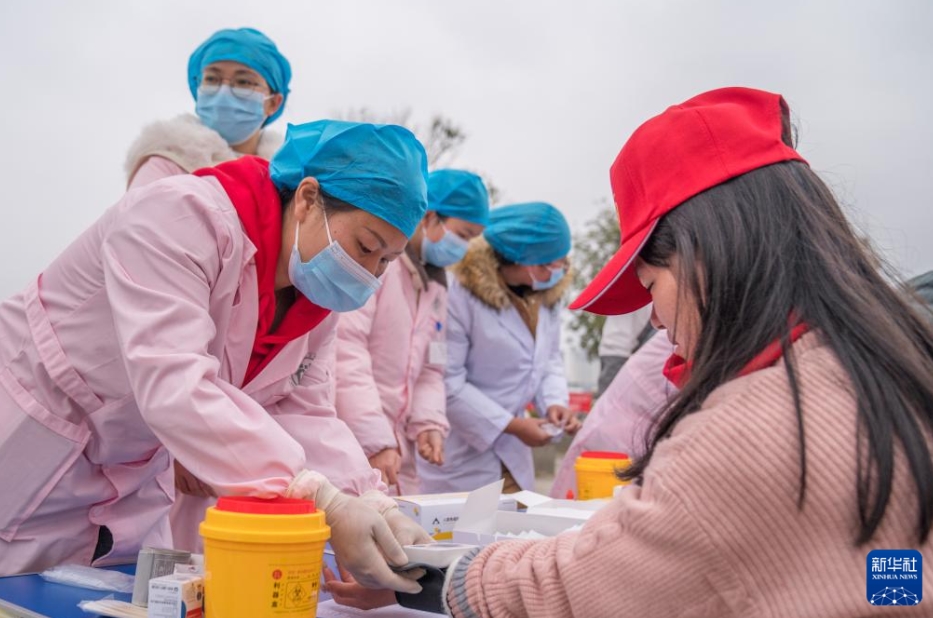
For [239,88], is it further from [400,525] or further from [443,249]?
[400,525]

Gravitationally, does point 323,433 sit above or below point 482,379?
above

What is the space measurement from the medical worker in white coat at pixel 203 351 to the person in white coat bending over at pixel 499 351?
1.86 m

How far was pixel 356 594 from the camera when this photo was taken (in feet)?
5.11

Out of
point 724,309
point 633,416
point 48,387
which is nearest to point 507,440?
point 633,416

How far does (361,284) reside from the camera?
2018 mm

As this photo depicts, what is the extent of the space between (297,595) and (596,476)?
1.39 m

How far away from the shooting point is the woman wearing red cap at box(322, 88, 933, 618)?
99 cm

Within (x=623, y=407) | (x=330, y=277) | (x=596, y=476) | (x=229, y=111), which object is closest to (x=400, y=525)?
(x=330, y=277)

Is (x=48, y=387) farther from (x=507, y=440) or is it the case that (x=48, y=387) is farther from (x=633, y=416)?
(x=507, y=440)

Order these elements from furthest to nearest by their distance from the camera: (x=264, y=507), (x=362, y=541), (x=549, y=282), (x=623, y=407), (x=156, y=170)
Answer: (x=549, y=282) < (x=623, y=407) < (x=156, y=170) < (x=362, y=541) < (x=264, y=507)

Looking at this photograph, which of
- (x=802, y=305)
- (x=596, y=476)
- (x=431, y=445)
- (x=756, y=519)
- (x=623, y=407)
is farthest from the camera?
(x=431, y=445)

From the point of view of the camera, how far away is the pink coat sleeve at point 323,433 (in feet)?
6.52

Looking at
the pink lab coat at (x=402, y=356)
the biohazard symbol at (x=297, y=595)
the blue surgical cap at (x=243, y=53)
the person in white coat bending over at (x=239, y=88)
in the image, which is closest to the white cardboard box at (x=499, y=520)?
the biohazard symbol at (x=297, y=595)

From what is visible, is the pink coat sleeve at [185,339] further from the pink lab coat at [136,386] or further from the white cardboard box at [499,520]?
the white cardboard box at [499,520]
